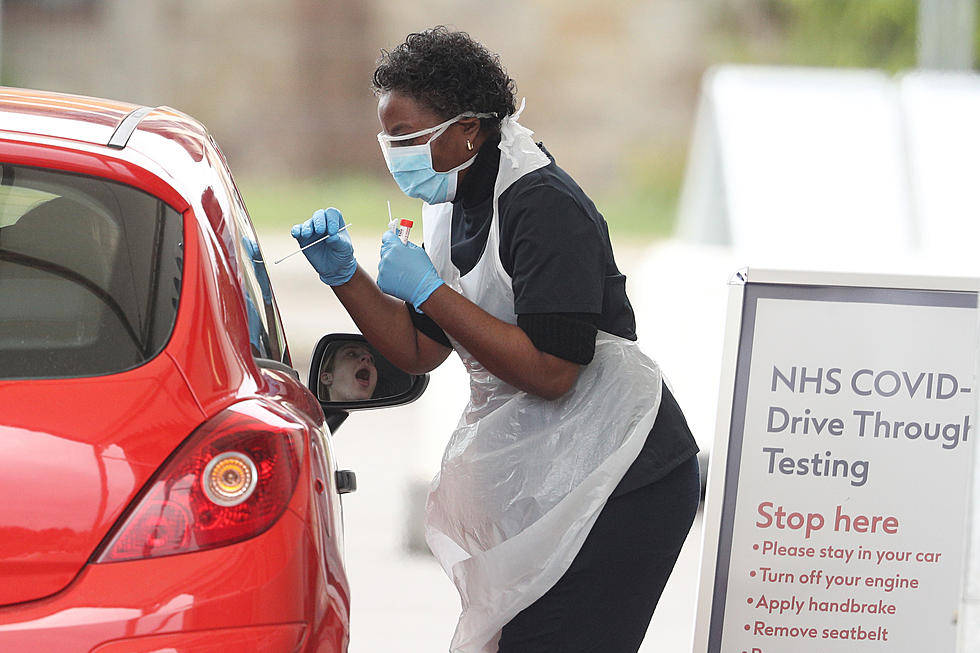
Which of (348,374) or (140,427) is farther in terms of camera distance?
(348,374)

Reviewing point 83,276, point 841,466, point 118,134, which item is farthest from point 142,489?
point 841,466

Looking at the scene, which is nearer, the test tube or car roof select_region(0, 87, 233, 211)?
car roof select_region(0, 87, 233, 211)

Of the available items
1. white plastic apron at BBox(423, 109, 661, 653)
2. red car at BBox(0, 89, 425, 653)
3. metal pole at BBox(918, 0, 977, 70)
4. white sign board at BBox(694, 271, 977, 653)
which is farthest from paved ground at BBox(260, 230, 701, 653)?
metal pole at BBox(918, 0, 977, 70)

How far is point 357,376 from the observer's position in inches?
101

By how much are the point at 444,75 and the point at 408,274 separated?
0.39m

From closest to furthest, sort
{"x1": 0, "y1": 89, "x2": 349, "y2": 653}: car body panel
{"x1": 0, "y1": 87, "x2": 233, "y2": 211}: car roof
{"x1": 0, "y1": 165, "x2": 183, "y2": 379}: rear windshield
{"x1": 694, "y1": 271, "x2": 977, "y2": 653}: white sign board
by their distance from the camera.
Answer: {"x1": 0, "y1": 89, "x2": 349, "y2": 653}: car body panel < {"x1": 0, "y1": 165, "x2": 183, "y2": 379}: rear windshield < {"x1": 0, "y1": 87, "x2": 233, "y2": 211}: car roof < {"x1": 694, "y1": 271, "x2": 977, "y2": 653}: white sign board

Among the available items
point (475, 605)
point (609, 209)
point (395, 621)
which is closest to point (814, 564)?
point (475, 605)

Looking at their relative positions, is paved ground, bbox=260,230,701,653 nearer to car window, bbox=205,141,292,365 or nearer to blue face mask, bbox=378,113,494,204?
car window, bbox=205,141,292,365

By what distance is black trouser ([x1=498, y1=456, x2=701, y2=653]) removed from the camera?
233 cm

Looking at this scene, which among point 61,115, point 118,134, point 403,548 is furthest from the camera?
point 403,548

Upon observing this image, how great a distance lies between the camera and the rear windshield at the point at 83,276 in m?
1.66

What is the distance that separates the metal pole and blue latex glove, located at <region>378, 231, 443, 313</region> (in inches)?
325

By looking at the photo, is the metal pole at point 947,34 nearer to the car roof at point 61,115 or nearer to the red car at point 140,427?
the car roof at point 61,115

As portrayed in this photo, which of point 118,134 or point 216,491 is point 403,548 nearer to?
point 118,134
